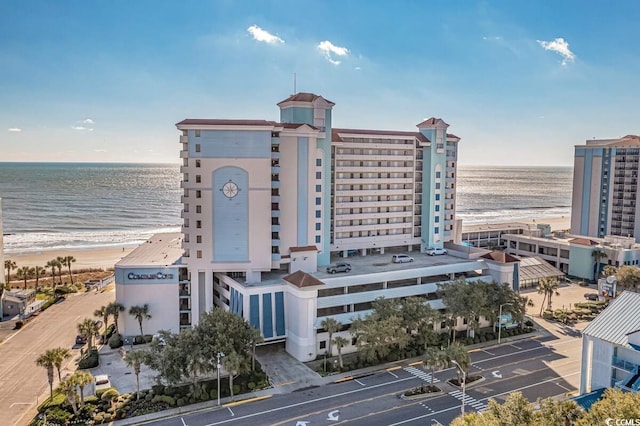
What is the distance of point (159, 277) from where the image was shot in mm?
58531

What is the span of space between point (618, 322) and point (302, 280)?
28.9m

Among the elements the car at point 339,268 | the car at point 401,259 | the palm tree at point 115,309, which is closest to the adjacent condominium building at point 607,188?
the car at point 401,259

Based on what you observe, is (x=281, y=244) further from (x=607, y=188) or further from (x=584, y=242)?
(x=607, y=188)

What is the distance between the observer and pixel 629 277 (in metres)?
72.6

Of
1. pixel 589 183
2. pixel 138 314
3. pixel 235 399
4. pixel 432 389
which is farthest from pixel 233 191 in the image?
pixel 589 183

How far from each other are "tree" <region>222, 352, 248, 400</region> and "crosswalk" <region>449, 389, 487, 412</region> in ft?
61.4

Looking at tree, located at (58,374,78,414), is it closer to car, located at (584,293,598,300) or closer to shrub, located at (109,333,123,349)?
shrub, located at (109,333,123,349)

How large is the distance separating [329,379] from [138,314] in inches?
954

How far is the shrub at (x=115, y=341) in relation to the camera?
5551cm

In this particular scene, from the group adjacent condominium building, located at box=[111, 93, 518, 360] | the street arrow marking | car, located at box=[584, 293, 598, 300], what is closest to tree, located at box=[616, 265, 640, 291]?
car, located at box=[584, 293, 598, 300]

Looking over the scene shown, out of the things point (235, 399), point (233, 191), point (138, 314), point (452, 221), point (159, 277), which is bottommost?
point (235, 399)

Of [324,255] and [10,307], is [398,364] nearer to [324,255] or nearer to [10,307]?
[324,255]

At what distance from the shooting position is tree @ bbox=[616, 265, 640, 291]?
72.3 meters

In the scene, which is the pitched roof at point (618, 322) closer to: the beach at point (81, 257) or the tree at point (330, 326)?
the tree at point (330, 326)
